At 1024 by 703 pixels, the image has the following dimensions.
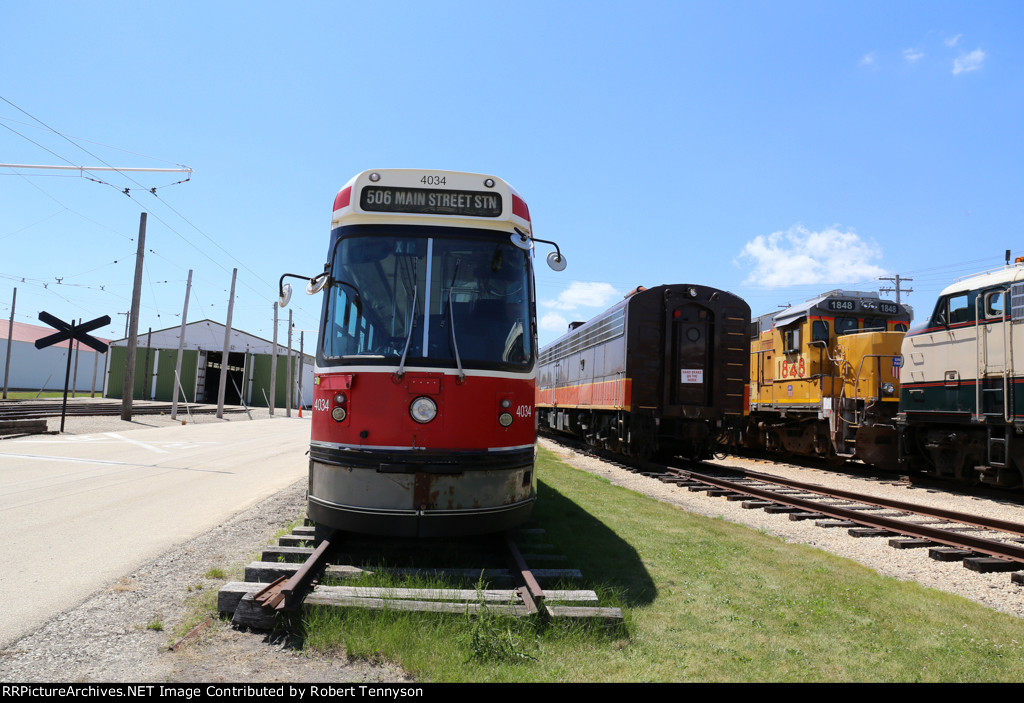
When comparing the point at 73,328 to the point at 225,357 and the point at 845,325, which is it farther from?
the point at 845,325

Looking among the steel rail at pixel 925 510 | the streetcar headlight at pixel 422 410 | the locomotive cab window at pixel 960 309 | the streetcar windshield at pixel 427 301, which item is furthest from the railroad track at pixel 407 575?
the locomotive cab window at pixel 960 309

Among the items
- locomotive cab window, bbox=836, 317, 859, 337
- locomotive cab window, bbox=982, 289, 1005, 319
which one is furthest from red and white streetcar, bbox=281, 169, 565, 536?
locomotive cab window, bbox=836, 317, 859, 337

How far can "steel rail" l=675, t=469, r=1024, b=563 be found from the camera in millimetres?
6848

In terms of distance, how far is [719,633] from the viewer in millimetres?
4273

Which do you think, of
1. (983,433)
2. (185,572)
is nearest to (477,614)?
(185,572)

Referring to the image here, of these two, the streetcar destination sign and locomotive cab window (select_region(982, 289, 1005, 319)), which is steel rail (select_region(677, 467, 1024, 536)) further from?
the streetcar destination sign

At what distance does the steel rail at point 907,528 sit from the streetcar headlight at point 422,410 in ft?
19.7

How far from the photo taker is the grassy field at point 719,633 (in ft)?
11.9

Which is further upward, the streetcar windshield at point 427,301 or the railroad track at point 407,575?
the streetcar windshield at point 427,301

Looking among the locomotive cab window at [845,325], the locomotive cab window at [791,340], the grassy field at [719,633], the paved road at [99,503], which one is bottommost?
the paved road at [99,503]

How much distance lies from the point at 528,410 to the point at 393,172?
2.47m

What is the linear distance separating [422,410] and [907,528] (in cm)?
648

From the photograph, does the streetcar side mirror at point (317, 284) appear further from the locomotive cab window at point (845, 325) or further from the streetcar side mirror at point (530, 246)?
the locomotive cab window at point (845, 325)

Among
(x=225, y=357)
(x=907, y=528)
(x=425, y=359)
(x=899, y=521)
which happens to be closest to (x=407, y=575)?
(x=425, y=359)
